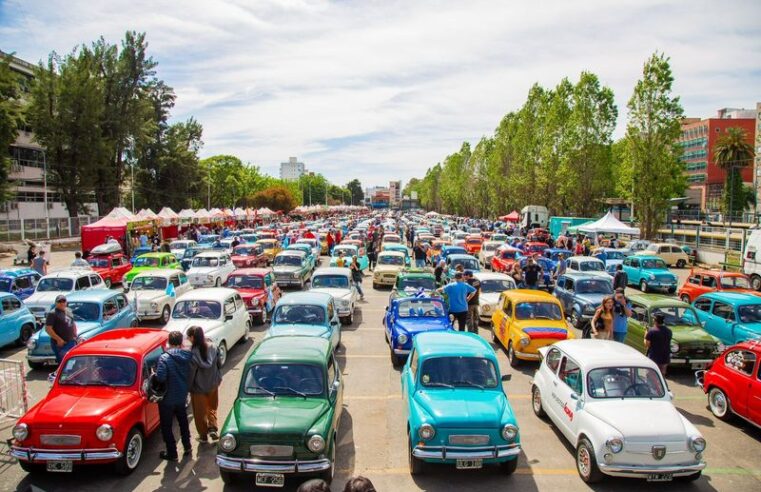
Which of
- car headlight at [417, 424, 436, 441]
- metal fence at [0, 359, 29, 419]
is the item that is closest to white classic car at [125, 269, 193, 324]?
metal fence at [0, 359, 29, 419]

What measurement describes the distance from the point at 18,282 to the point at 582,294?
1839 cm

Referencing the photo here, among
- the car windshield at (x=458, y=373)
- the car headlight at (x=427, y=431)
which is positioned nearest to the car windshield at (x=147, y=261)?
the car windshield at (x=458, y=373)

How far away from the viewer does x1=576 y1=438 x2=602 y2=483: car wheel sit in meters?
6.82

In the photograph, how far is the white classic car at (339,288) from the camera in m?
16.4

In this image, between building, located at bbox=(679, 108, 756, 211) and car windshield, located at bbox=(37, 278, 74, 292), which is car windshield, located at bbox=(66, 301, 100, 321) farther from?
building, located at bbox=(679, 108, 756, 211)

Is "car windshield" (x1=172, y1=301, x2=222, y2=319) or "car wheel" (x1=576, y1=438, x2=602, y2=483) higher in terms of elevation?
"car windshield" (x1=172, y1=301, x2=222, y2=319)

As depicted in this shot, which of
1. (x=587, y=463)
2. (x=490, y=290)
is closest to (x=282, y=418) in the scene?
(x=587, y=463)

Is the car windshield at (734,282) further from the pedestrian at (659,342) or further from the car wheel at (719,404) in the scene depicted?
the pedestrian at (659,342)

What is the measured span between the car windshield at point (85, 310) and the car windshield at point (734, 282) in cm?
1982

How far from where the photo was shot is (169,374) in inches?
293

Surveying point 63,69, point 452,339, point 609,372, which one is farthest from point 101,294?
point 63,69

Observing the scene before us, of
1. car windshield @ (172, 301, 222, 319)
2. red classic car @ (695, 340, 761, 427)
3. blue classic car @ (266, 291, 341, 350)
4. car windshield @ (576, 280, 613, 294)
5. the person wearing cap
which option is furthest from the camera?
car windshield @ (576, 280, 613, 294)

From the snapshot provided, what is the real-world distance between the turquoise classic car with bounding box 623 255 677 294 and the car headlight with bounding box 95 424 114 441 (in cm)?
2206

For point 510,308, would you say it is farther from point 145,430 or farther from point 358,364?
point 145,430
